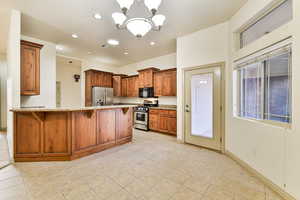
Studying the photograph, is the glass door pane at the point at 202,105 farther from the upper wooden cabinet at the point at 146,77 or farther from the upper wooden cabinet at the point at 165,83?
the upper wooden cabinet at the point at 146,77

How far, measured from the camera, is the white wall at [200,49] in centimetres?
316

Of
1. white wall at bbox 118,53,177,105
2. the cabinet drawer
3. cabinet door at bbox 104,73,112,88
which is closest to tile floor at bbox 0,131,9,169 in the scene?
cabinet door at bbox 104,73,112,88

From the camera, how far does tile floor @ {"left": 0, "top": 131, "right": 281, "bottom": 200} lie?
1.76m

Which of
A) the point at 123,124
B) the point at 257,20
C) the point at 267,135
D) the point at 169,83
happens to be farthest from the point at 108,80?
the point at 267,135

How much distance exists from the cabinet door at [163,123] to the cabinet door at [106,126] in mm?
1878

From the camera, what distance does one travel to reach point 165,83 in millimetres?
5160

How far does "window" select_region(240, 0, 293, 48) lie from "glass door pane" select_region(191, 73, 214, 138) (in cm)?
105

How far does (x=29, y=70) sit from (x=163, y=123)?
4016mm

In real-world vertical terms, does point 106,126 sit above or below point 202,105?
below

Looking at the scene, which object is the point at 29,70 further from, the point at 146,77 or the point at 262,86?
the point at 262,86

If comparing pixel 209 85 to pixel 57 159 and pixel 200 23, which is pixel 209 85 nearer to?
pixel 200 23

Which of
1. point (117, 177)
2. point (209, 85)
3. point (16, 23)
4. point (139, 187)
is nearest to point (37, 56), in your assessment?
point (16, 23)

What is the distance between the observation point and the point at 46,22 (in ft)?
10.3

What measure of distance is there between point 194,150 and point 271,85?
2079 millimetres
